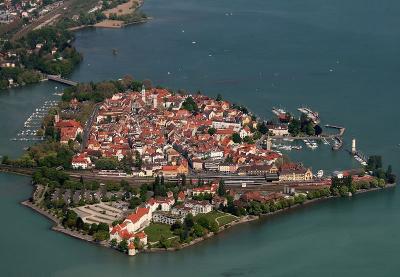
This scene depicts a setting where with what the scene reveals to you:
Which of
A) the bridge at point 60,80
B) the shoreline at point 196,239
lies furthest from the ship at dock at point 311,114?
the bridge at point 60,80

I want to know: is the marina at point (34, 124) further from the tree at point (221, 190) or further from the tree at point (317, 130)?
the tree at point (317, 130)

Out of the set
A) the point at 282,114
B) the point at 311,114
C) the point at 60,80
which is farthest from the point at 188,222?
the point at 60,80

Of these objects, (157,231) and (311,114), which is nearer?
(157,231)

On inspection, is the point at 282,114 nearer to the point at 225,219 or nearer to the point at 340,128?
the point at 340,128

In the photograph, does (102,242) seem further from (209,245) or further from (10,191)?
(10,191)

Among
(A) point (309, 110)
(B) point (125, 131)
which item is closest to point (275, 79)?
(A) point (309, 110)

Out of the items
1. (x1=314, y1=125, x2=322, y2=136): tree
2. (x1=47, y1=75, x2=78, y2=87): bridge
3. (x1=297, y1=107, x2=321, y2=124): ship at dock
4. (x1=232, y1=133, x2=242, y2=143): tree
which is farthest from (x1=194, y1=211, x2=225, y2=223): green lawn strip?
(x1=47, y1=75, x2=78, y2=87): bridge

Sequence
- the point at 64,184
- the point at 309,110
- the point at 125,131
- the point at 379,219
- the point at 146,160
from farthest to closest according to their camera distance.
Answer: the point at 309,110, the point at 125,131, the point at 146,160, the point at 64,184, the point at 379,219
